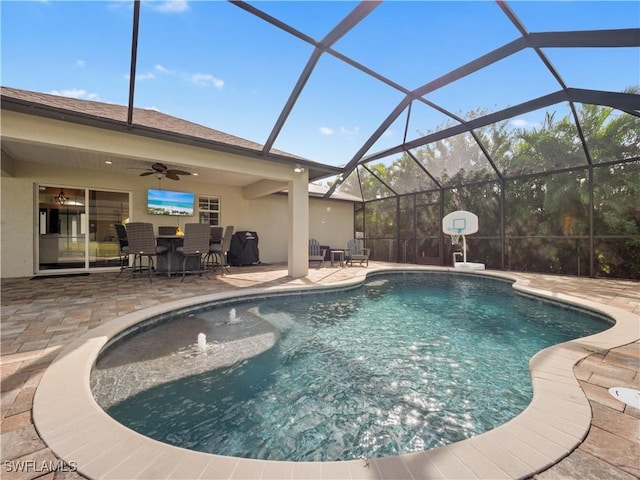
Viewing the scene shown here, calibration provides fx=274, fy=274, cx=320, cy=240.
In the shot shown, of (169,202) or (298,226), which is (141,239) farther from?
(298,226)

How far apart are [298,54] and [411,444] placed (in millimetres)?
5954

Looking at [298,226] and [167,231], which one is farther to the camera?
[167,231]

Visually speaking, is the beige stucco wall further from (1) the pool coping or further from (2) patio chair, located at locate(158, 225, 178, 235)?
(1) the pool coping

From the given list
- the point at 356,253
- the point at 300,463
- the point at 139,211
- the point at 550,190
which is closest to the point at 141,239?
the point at 139,211

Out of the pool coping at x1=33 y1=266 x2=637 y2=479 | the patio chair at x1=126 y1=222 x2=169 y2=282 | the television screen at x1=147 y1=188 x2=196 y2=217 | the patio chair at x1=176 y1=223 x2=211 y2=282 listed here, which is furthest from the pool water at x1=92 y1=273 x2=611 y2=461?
the television screen at x1=147 y1=188 x2=196 y2=217

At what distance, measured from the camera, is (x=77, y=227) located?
25.5ft

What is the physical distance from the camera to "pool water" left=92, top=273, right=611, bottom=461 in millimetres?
1840

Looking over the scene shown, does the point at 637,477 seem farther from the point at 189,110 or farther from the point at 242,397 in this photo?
the point at 189,110

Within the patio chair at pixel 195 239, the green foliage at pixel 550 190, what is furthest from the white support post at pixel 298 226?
the green foliage at pixel 550 190

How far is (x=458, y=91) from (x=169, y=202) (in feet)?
29.1

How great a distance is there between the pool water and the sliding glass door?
5.91 meters

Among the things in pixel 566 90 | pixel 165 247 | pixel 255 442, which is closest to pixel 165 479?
pixel 255 442

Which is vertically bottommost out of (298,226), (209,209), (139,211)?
(298,226)

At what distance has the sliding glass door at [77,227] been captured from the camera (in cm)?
742
